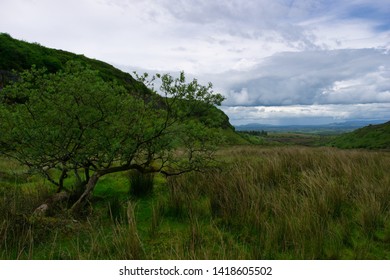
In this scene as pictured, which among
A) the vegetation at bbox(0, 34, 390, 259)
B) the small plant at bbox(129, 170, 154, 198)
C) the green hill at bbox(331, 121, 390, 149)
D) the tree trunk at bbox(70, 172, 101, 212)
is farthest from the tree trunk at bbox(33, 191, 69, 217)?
the green hill at bbox(331, 121, 390, 149)

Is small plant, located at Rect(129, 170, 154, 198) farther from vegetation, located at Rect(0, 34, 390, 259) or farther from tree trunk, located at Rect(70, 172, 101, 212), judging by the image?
tree trunk, located at Rect(70, 172, 101, 212)

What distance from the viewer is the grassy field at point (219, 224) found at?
4.40 m

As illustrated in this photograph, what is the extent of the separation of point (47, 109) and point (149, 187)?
3.38 meters

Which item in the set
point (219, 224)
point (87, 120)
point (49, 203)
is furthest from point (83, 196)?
point (219, 224)

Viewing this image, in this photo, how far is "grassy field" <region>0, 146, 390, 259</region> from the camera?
4.40 metres

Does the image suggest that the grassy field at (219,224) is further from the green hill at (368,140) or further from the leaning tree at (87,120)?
the green hill at (368,140)

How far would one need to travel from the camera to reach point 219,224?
578 cm

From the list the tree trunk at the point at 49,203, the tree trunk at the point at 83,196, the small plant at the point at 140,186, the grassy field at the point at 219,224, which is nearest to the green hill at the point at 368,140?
the grassy field at the point at 219,224

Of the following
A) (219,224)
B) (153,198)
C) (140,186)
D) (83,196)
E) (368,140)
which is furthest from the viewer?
(368,140)

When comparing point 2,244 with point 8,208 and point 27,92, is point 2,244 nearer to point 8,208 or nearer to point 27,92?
point 8,208

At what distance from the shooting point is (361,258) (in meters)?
4.24

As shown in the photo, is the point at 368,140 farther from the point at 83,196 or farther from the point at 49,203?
the point at 49,203
